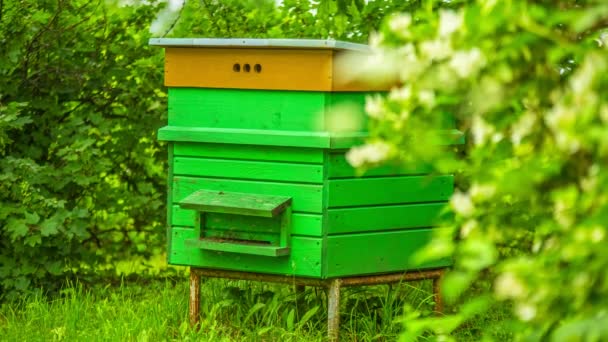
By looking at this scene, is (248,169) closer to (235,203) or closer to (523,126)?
(235,203)

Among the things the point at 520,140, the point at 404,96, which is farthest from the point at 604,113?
the point at 404,96

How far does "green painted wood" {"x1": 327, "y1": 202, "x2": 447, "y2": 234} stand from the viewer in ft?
15.2

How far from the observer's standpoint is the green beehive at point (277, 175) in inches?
180

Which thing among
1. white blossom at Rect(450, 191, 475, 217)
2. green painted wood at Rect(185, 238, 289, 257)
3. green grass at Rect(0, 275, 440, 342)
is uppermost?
white blossom at Rect(450, 191, 475, 217)

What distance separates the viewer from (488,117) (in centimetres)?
224

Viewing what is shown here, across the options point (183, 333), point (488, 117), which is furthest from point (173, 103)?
point (488, 117)

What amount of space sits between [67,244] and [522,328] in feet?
14.2

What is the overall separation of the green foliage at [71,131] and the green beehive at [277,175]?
3.58ft

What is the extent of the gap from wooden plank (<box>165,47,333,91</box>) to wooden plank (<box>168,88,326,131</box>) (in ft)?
0.12

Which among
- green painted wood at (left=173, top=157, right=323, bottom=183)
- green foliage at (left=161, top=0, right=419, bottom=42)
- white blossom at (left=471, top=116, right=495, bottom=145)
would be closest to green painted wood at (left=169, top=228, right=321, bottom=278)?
green painted wood at (left=173, top=157, right=323, bottom=183)

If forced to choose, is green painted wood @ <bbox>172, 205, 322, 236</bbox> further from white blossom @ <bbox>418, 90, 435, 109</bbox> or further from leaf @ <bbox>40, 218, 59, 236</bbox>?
white blossom @ <bbox>418, 90, 435, 109</bbox>

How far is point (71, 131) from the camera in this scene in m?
6.17

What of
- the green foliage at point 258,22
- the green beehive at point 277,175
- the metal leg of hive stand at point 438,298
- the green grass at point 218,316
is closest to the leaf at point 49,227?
the green grass at point 218,316

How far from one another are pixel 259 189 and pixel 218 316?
2.60 ft
